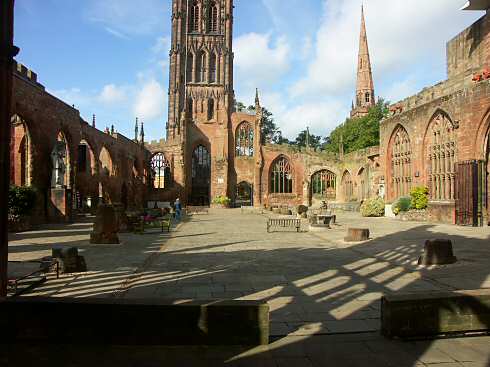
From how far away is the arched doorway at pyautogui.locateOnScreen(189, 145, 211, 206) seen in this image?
164ft

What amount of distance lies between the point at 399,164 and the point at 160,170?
29627 millimetres

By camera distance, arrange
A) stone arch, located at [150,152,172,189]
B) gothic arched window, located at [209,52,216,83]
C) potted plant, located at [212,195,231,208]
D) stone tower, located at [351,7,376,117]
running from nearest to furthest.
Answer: potted plant, located at [212,195,231,208]
stone arch, located at [150,152,172,189]
gothic arched window, located at [209,52,216,83]
stone tower, located at [351,7,376,117]

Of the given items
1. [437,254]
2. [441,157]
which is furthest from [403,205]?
[437,254]

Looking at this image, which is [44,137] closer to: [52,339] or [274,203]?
[52,339]

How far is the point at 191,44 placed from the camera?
197 ft

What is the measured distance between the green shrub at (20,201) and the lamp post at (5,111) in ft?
41.2

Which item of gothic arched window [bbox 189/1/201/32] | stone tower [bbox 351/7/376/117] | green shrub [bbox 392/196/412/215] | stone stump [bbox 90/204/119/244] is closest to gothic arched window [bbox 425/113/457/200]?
green shrub [bbox 392/196/412/215]

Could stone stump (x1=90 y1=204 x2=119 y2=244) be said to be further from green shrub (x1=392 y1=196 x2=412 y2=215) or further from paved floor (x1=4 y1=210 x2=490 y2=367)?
green shrub (x1=392 y1=196 x2=412 y2=215)

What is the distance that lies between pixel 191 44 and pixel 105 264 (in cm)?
5682

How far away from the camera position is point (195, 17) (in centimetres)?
6131

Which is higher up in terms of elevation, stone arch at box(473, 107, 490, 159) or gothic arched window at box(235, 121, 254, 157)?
gothic arched window at box(235, 121, 254, 157)

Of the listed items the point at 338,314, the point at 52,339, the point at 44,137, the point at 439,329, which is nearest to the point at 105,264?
the point at 52,339

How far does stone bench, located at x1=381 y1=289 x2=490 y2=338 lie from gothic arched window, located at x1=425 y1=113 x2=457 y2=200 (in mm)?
16669

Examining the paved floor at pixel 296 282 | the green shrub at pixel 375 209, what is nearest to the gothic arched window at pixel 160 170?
the green shrub at pixel 375 209
